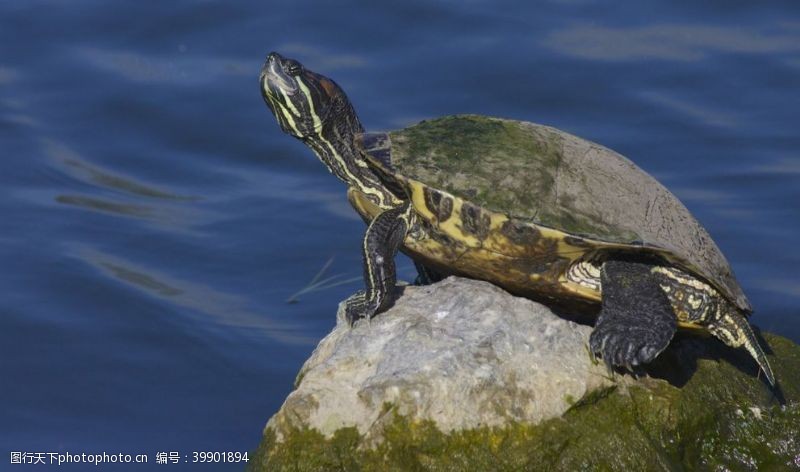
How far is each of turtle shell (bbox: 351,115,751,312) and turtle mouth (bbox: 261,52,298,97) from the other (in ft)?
1.91

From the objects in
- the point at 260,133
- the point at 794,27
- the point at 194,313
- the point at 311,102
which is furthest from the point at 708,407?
the point at 794,27

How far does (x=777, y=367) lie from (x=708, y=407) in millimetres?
616

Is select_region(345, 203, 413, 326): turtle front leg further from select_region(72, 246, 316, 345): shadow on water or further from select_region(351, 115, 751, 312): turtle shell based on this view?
select_region(72, 246, 316, 345): shadow on water

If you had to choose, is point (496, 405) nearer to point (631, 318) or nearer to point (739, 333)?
point (631, 318)

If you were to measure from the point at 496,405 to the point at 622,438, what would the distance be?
1.42 feet

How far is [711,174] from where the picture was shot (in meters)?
8.23

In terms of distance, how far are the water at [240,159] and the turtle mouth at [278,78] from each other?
58.7 inches

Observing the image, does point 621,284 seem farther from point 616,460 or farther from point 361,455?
point 361,455

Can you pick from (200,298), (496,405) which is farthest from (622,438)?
(200,298)

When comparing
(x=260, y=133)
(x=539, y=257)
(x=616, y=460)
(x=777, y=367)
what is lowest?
(x=616, y=460)

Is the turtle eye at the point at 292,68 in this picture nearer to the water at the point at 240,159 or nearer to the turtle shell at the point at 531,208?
the turtle shell at the point at 531,208

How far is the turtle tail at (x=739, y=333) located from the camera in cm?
462

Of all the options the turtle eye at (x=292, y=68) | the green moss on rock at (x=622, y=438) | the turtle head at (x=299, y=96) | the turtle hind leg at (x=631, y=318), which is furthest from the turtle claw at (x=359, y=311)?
the turtle eye at (x=292, y=68)

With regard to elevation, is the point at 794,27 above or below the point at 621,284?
above
